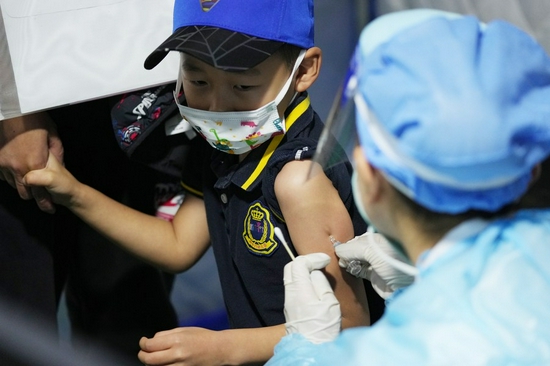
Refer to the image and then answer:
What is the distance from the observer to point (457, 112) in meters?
0.73

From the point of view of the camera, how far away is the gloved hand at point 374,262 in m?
1.10

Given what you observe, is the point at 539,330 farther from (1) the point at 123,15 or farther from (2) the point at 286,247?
(1) the point at 123,15

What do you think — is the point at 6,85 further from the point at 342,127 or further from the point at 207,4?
the point at 342,127

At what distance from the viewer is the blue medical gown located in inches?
29.0

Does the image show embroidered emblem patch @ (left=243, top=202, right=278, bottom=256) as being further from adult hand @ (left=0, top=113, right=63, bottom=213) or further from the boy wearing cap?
adult hand @ (left=0, top=113, right=63, bottom=213)

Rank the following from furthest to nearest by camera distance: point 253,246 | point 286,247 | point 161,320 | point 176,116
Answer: point 161,320 < point 176,116 < point 253,246 < point 286,247

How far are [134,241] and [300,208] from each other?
425 mm

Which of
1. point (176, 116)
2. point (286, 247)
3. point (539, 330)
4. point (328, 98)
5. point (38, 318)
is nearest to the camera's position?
point (539, 330)

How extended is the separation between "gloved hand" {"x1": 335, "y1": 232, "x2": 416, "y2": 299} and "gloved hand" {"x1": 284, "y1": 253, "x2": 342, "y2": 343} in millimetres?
65

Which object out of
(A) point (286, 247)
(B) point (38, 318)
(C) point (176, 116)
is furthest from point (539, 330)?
(B) point (38, 318)

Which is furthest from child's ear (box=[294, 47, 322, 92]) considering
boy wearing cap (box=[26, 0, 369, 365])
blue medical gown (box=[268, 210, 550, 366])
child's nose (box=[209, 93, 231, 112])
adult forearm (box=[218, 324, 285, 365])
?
blue medical gown (box=[268, 210, 550, 366])

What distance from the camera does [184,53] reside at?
124cm

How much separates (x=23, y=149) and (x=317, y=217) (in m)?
0.55

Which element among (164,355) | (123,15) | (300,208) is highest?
(123,15)
